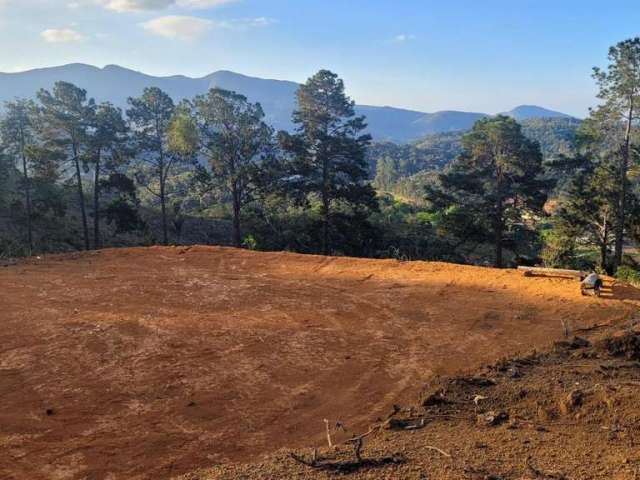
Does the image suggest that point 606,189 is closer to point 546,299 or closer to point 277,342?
point 546,299

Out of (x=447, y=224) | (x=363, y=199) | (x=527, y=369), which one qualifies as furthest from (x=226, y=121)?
(x=527, y=369)

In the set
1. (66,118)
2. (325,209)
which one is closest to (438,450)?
(325,209)

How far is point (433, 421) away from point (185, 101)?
66.6 ft

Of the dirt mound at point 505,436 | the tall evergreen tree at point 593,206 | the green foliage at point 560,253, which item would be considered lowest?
the green foliage at point 560,253

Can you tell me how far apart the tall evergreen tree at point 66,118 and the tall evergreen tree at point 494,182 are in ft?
53.1

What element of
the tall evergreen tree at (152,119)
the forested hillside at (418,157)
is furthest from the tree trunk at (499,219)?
the forested hillside at (418,157)

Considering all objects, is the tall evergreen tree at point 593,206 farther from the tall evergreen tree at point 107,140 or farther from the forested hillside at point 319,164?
the tall evergreen tree at point 107,140

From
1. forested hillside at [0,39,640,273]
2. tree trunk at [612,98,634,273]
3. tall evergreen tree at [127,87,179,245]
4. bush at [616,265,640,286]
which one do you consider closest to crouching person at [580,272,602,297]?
bush at [616,265,640,286]

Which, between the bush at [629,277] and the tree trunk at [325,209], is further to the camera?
the tree trunk at [325,209]

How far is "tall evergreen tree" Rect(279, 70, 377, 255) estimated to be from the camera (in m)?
23.9

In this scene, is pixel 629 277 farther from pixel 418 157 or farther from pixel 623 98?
pixel 418 157

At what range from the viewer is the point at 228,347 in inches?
352

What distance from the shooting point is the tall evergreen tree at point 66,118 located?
22.5 m

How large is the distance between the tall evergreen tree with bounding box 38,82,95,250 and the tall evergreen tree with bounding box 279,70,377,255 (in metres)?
8.82
